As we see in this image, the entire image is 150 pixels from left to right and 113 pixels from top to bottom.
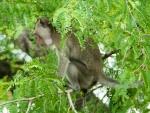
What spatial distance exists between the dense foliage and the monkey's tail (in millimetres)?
65

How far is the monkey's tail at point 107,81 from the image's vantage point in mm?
4132

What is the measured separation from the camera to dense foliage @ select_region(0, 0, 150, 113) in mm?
2326

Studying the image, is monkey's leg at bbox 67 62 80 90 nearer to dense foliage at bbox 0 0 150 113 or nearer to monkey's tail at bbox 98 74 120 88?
monkey's tail at bbox 98 74 120 88

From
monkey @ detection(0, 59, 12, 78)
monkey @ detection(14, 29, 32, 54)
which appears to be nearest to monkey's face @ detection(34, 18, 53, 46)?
monkey @ detection(14, 29, 32, 54)

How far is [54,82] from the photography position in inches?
119

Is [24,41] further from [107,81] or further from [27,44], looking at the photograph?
[107,81]

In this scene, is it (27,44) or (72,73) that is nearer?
(72,73)

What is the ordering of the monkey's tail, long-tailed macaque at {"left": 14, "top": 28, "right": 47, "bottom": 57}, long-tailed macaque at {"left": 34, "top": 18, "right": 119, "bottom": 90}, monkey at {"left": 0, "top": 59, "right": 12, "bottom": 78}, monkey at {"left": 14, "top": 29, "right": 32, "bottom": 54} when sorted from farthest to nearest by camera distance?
monkey at {"left": 0, "top": 59, "right": 12, "bottom": 78}
monkey at {"left": 14, "top": 29, "right": 32, "bottom": 54}
long-tailed macaque at {"left": 14, "top": 28, "right": 47, "bottom": 57}
long-tailed macaque at {"left": 34, "top": 18, "right": 119, "bottom": 90}
the monkey's tail

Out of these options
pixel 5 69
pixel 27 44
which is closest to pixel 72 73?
pixel 27 44

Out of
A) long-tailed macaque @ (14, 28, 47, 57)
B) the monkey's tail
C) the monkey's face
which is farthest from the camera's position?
long-tailed macaque @ (14, 28, 47, 57)

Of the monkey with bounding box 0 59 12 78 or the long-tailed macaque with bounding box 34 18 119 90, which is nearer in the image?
the long-tailed macaque with bounding box 34 18 119 90

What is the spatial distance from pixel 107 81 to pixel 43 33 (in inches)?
55.9

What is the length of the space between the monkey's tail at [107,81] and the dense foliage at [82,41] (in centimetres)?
7

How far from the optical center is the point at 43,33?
558 cm
